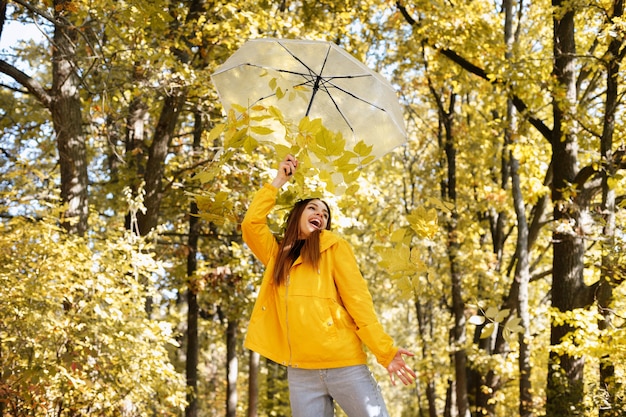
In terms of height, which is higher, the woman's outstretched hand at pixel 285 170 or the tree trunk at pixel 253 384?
the woman's outstretched hand at pixel 285 170

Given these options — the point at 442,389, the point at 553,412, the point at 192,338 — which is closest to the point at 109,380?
the point at 553,412

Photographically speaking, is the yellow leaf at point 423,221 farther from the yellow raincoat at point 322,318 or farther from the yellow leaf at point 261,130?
the yellow leaf at point 261,130

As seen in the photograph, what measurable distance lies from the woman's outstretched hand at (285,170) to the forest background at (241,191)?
0.24 feet

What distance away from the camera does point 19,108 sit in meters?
12.1

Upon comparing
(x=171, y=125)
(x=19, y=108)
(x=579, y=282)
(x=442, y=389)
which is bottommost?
(x=442, y=389)

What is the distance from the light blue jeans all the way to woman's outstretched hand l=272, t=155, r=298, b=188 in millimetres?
985

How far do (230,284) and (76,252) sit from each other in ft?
20.8

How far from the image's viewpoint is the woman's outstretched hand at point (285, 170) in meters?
3.86

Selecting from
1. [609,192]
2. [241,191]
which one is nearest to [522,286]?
[609,192]

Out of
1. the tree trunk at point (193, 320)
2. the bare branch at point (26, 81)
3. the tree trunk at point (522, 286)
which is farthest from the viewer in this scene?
the tree trunk at point (193, 320)

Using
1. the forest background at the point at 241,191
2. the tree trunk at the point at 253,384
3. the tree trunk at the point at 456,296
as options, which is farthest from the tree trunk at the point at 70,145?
the tree trunk at the point at 456,296

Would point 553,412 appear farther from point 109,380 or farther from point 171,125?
point 171,125

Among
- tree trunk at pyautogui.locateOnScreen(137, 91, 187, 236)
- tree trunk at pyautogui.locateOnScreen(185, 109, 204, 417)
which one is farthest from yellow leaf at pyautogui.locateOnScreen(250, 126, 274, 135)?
tree trunk at pyautogui.locateOnScreen(185, 109, 204, 417)

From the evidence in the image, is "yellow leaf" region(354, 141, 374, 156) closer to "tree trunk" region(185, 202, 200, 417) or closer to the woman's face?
the woman's face
